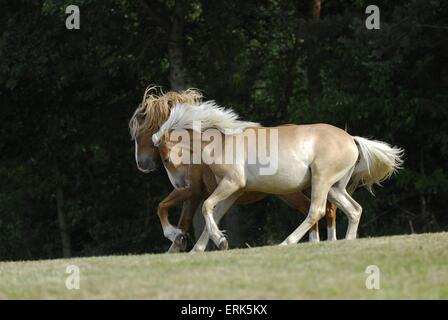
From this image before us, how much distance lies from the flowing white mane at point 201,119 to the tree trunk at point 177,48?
9.33 meters

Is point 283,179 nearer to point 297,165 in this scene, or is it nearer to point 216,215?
point 297,165

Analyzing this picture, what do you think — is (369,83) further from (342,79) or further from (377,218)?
(377,218)

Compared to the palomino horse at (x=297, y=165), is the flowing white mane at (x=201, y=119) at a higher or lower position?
higher

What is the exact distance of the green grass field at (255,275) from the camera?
9281mm

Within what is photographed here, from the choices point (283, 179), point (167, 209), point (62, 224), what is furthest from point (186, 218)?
point (62, 224)

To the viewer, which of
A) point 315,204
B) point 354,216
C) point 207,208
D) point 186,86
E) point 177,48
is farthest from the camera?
point 177,48

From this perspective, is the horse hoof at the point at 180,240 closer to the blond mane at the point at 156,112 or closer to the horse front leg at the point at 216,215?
the horse front leg at the point at 216,215

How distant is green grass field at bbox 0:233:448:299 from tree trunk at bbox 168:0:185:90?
11.8m

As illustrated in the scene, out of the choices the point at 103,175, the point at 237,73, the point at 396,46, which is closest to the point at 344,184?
the point at 396,46

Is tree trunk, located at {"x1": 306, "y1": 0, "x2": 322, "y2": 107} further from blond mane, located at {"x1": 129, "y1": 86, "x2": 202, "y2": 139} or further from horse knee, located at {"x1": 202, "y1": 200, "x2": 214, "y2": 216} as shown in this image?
horse knee, located at {"x1": 202, "y1": 200, "x2": 214, "y2": 216}

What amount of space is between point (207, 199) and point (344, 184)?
1882 mm

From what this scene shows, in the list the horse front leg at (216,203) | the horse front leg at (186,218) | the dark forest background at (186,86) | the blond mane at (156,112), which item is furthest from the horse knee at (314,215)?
the dark forest background at (186,86)

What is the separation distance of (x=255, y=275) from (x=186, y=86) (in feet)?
46.5

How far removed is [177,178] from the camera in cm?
1425
